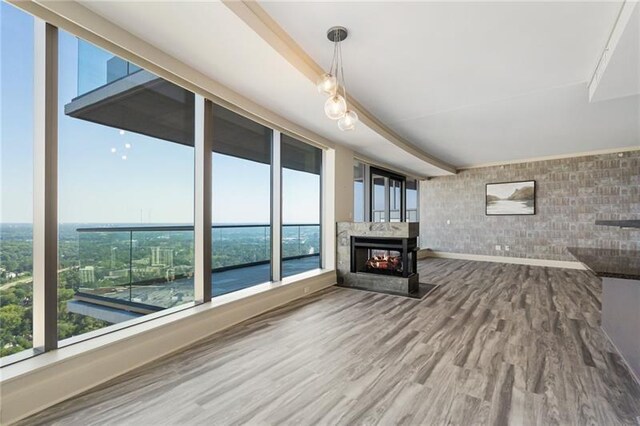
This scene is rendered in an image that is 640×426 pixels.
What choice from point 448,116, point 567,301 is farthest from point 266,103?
point 567,301

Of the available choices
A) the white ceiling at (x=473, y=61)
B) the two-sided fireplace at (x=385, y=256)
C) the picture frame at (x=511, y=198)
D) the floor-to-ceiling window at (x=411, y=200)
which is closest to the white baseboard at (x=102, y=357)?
the two-sided fireplace at (x=385, y=256)

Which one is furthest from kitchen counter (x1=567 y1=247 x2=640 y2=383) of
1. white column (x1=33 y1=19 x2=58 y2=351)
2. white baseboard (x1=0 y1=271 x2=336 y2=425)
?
white column (x1=33 y1=19 x2=58 y2=351)

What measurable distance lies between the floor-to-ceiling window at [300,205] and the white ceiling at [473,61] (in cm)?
146

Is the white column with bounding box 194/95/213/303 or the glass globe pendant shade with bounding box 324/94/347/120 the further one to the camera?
the white column with bounding box 194/95/213/303

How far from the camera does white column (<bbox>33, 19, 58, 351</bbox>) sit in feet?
6.54

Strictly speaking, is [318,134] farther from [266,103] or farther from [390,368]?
[390,368]

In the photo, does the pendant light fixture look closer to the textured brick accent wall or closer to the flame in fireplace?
the flame in fireplace

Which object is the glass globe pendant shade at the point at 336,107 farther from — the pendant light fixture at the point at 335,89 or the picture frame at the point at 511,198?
the picture frame at the point at 511,198

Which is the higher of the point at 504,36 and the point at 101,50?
the point at 504,36

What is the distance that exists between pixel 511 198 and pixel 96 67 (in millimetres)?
9092

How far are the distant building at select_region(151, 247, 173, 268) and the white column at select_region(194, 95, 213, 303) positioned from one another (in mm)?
299

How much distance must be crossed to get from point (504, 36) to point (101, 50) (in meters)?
3.57

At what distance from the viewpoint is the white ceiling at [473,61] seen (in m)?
2.26

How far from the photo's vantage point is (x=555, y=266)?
7129mm
